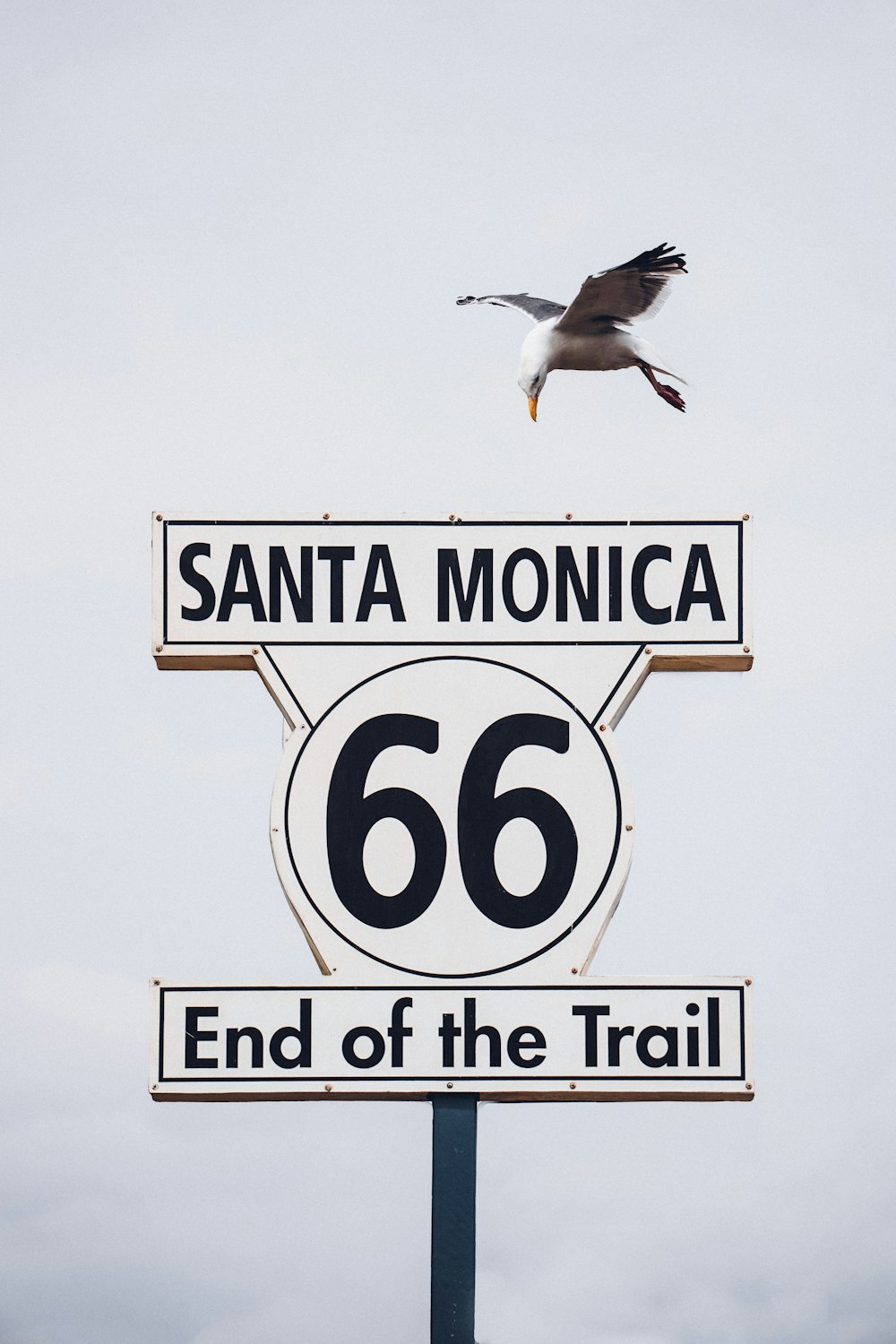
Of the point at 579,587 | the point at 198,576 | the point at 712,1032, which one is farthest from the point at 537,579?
the point at 712,1032

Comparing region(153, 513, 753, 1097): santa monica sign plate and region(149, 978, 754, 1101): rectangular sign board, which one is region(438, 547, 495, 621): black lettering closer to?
region(153, 513, 753, 1097): santa monica sign plate

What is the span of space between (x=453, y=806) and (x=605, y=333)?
188 cm

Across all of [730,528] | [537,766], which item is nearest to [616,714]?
[537,766]

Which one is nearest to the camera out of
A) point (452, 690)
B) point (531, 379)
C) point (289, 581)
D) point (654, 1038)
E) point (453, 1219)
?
point (453, 1219)

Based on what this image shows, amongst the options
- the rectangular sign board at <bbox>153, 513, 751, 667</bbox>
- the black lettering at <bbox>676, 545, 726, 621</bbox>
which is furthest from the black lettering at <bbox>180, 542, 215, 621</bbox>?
the black lettering at <bbox>676, 545, 726, 621</bbox>

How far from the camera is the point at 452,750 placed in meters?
6.16

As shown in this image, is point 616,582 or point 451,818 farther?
point 616,582

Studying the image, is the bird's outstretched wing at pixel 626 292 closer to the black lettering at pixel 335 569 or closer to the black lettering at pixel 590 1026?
the black lettering at pixel 335 569

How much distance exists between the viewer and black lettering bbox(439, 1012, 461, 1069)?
5.84 meters

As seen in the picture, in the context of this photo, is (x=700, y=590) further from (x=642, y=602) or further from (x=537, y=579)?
(x=537, y=579)

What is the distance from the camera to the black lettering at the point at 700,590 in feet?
20.6

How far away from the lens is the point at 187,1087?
5820 millimetres

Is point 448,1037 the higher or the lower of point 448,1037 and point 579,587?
the lower

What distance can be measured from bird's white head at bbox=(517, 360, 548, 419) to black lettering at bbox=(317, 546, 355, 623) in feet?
3.02
